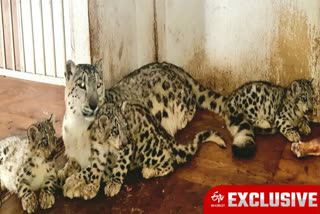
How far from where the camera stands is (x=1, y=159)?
11.9ft

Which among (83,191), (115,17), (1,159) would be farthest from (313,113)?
(1,159)

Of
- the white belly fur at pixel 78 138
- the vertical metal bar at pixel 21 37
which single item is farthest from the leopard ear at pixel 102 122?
the vertical metal bar at pixel 21 37

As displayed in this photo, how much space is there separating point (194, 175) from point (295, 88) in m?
1.31

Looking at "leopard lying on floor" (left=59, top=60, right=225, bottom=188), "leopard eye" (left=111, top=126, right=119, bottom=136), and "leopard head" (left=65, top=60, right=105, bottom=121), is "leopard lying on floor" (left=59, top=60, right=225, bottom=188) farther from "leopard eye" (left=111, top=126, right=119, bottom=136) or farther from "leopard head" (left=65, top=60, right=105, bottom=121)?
"leopard eye" (left=111, top=126, right=119, bottom=136)

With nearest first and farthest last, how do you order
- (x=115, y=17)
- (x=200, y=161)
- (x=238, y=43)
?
(x=200, y=161)
(x=115, y=17)
(x=238, y=43)

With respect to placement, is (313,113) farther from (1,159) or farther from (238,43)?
(1,159)

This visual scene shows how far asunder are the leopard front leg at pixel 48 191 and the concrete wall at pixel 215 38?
3.76 ft

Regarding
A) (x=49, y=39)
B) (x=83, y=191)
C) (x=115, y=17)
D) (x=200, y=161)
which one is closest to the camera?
(x=83, y=191)

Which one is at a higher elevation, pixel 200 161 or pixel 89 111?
pixel 89 111

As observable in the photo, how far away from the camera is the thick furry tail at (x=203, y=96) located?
4730 mm

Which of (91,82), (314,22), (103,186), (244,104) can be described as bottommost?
(103,186)

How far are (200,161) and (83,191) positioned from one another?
1023 mm

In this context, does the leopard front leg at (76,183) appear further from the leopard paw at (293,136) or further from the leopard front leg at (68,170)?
the leopard paw at (293,136)

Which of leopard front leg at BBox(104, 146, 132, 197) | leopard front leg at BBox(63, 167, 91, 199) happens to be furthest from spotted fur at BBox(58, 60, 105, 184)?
leopard front leg at BBox(104, 146, 132, 197)
